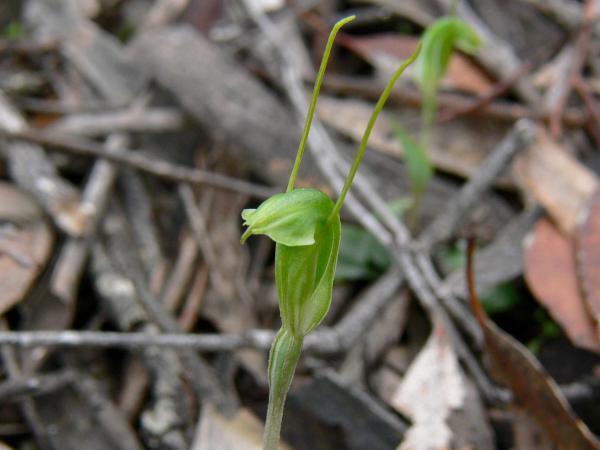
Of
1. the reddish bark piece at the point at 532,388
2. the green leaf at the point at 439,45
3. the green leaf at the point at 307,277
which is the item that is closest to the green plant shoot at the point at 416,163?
the green leaf at the point at 439,45

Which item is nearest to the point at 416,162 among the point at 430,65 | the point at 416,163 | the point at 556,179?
the point at 416,163

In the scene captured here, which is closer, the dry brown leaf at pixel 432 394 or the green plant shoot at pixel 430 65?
the dry brown leaf at pixel 432 394

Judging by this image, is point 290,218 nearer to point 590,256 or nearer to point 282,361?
point 282,361

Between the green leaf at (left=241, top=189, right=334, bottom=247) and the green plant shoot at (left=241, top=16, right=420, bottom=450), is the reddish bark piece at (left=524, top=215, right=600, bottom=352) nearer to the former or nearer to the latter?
→ the green plant shoot at (left=241, top=16, right=420, bottom=450)

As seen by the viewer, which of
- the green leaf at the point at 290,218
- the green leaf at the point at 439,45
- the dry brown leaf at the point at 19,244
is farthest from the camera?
the green leaf at the point at 439,45

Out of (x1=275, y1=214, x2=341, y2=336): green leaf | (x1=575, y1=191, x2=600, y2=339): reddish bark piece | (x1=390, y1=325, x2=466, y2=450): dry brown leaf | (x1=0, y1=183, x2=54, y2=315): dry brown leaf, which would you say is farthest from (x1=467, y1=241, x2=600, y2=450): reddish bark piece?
(x1=0, y1=183, x2=54, y2=315): dry brown leaf

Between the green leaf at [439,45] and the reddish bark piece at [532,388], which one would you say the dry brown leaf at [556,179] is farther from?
the reddish bark piece at [532,388]
